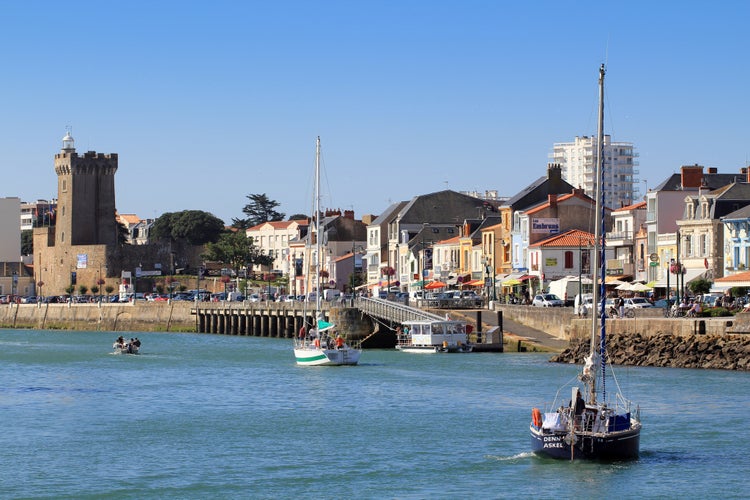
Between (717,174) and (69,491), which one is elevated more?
(717,174)

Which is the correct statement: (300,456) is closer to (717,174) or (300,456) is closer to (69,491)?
(69,491)

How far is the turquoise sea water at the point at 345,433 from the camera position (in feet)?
111

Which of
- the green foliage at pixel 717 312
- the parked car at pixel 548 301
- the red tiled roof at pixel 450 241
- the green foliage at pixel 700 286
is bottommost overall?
the green foliage at pixel 717 312

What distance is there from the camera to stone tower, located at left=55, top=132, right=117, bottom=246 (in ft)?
538

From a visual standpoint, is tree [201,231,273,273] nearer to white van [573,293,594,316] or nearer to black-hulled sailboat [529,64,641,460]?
white van [573,293,594,316]

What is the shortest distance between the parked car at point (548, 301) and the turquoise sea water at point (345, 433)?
1094 centimetres

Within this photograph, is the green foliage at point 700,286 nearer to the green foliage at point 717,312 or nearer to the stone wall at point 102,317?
the green foliage at point 717,312

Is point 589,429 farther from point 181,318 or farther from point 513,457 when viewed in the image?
point 181,318

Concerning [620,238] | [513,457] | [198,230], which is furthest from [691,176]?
[198,230]

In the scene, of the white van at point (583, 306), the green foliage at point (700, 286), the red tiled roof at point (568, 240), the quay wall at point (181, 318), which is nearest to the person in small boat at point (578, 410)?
the white van at point (583, 306)

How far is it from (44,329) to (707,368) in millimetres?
88280

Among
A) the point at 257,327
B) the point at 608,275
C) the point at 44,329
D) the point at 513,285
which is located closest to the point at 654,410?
the point at 608,275

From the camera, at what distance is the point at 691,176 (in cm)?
8812

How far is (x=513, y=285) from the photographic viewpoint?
96875mm
